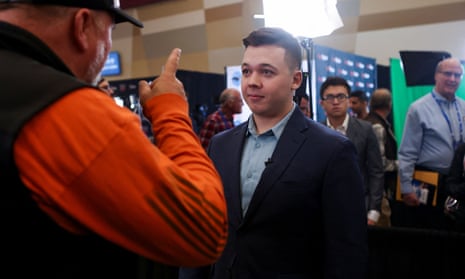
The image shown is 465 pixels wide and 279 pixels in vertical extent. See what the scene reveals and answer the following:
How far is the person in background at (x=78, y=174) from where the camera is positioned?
0.59 m

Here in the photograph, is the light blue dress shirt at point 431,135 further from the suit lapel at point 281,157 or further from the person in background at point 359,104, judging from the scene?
the suit lapel at point 281,157

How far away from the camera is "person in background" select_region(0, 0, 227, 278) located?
0.59 metres

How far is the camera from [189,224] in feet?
2.18

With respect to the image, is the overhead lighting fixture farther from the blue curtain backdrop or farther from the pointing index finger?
the blue curtain backdrop

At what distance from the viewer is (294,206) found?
137cm

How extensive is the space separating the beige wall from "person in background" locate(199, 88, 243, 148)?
2.49 m

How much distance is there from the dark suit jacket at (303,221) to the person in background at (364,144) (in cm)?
167

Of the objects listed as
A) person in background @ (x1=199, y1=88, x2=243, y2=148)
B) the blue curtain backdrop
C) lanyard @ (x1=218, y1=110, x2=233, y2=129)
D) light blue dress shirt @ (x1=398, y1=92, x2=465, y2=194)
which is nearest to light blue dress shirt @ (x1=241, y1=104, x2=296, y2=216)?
light blue dress shirt @ (x1=398, y1=92, x2=465, y2=194)

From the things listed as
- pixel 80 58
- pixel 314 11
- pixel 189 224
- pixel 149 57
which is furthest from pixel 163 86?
pixel 149 57

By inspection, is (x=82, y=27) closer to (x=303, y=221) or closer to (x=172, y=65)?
(x=172, y=65)

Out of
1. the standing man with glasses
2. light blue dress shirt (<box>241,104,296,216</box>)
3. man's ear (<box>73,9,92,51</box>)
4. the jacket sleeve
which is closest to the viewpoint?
the jacket sleeve

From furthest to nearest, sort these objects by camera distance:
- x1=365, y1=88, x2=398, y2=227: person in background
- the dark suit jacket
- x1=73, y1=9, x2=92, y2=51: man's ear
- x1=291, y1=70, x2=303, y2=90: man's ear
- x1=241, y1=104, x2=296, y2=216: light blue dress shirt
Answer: x1=365, y1=88, x2=398, y2=227: person in background
x1=291, y1=70, x2=303, y2=90: man's ear
x1=241, y1=104, x2=296, y2=216: light blue dress shirt
the dark suit jacket
x1=73, y1=9, x2=92, y2=51: man's ear

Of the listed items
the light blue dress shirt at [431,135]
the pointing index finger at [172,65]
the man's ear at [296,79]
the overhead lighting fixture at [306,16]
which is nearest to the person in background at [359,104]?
the light blue dress shirt at [431,135]

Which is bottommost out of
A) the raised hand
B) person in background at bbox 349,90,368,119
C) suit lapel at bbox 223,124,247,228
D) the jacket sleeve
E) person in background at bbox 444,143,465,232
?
person in background at bbox 444,143,465,232
